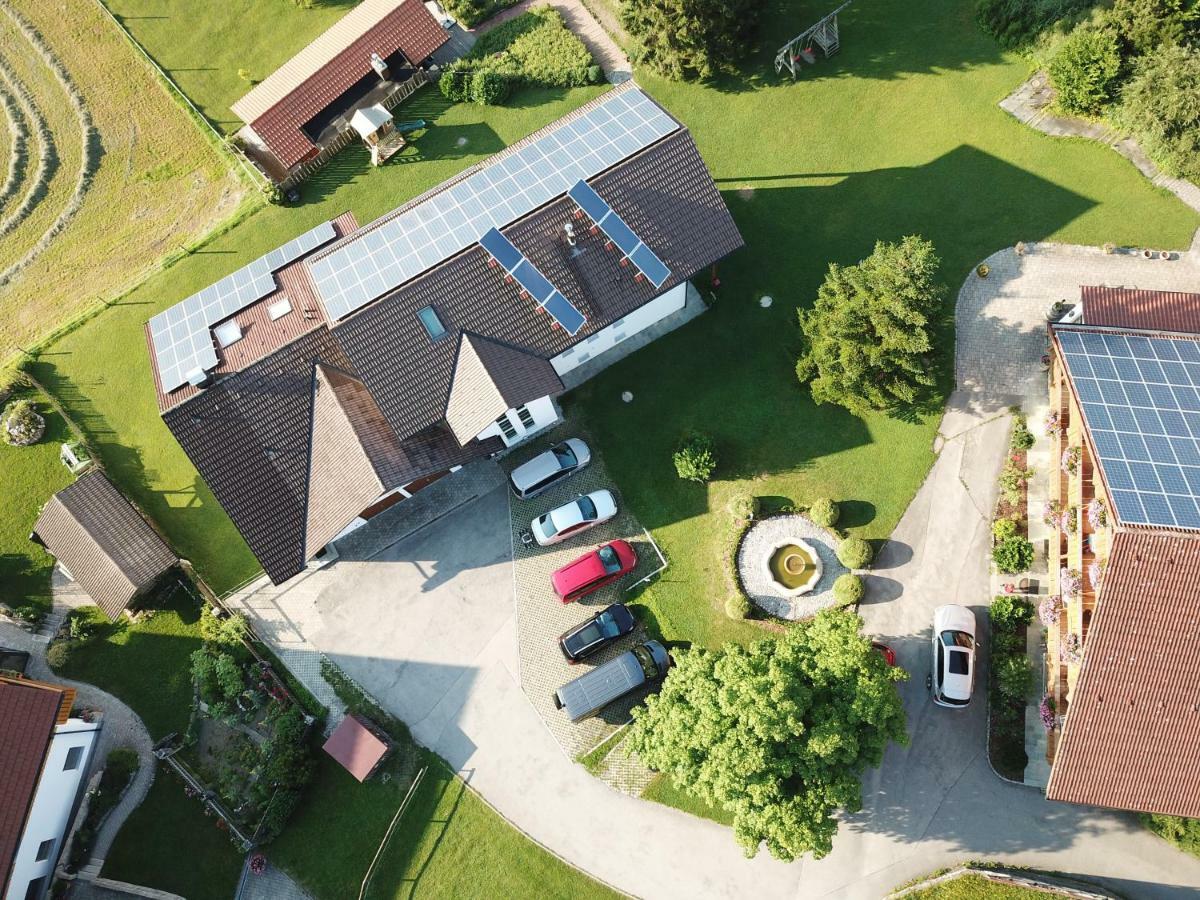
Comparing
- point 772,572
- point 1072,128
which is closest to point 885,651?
point 772,572

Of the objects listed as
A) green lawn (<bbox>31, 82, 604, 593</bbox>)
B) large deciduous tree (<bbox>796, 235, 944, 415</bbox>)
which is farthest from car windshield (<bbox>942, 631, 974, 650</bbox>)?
green lawn (<bbox>31, 82, 604, 593</bbox>)

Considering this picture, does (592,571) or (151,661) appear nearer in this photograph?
(592,571)

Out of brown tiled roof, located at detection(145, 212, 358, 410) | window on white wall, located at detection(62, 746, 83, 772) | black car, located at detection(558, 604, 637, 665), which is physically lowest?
black car, located at detection(558, 604, 637, 665)

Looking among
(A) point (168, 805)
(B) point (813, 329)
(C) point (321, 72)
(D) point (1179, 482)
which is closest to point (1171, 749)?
(D) point (1179, 482)

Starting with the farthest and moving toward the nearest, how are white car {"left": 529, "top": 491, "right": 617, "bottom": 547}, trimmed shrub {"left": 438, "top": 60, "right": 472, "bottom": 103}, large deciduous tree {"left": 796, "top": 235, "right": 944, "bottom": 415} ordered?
trimmed shrub {"left": 438, "top": 60, "right": 472, "bottom": 103}, white car {"left": 529, "top": 491, "right": 617, "bottom": 547}, large deciduous tree {"left": 796, "top": 235, "right": 944, "bottom": 415}

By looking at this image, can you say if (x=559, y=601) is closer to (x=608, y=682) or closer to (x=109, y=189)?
(x=608, y=682)

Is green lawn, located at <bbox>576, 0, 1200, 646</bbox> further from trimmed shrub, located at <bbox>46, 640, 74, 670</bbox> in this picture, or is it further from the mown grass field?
the mown grass field

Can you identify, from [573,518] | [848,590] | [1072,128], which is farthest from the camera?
[1072,128]

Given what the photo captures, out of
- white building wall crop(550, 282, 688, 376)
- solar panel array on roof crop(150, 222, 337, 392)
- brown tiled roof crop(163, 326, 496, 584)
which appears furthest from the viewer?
white building wall crop(550, 282, 688, 376)
